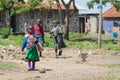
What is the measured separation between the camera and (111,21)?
54.5 metres

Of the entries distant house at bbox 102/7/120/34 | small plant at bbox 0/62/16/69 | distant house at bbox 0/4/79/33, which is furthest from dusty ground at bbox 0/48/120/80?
distant house at bbox 102/7/120/34

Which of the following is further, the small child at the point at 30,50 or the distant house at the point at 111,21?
the distant house at the point at 111,21

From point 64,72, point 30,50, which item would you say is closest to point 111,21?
point 30,50

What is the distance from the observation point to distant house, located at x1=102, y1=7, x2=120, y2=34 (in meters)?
52.9

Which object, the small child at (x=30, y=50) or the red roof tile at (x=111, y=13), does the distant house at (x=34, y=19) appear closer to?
the red roof tile at (x=111, y=13)

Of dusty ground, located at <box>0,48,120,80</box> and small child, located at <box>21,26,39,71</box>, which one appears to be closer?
dusty ground, located at <box>0,48,120,80</box>

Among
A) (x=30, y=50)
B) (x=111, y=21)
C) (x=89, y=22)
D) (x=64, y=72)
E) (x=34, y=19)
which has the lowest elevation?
(x=89, y=22)

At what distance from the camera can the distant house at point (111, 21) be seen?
52.9 meters

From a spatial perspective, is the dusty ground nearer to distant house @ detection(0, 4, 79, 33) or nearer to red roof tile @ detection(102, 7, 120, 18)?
distant house @ detection(0, 4, 79, 33)

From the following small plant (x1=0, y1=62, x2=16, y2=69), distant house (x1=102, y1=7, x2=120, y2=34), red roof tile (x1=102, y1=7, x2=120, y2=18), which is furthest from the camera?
red roof tile (x1=102, y1=7, x2=120, y2=18)

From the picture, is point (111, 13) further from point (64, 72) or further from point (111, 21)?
point (64, 72)

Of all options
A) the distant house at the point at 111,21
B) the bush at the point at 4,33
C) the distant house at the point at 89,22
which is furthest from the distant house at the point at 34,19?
the bush at the point at 4,33

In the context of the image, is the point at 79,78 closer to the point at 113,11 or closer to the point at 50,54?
the point at 50,54

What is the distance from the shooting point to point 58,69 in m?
15.9
